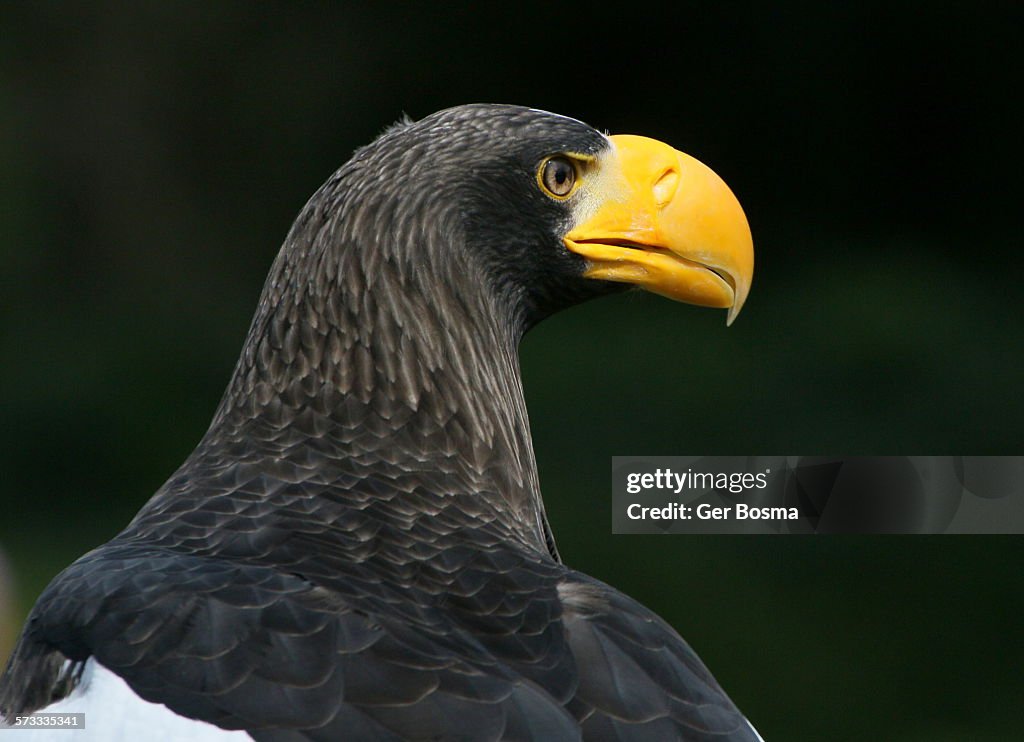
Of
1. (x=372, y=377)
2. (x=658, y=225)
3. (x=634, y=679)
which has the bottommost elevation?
(x=634, y=679)

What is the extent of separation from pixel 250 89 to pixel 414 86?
655 millimetres

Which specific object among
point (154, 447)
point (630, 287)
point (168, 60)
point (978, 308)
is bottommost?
point (154, 447)

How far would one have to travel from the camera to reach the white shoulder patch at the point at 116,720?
4.33 feet

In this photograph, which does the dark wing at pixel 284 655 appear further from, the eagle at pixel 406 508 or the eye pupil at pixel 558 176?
the eye pupil at pixel 558 176

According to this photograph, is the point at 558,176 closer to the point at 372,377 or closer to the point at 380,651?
the point at 372,377

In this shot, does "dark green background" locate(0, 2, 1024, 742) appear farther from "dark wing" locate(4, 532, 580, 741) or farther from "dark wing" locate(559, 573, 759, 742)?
"dark wing" locate(4, 532, 580, 741)

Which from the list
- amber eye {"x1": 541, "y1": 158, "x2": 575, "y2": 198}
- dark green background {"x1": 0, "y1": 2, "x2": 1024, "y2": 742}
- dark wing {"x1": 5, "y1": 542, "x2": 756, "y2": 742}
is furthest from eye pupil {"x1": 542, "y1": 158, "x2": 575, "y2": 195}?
dark green background {"x1": 0, "y1": 2, "x2": 1024, "y2": 742}

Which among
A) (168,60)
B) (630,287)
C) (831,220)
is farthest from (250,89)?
(630,287)

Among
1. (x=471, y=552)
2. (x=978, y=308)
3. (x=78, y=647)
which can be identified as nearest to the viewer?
(x=78, y=647)

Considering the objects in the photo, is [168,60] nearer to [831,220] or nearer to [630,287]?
[831,220]

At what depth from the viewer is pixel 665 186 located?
6.48 ft

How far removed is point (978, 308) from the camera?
536cm

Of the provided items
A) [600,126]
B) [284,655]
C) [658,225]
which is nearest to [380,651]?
[284,655]

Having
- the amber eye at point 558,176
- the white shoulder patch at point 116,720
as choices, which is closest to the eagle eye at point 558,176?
the amber eye at point 558,176
